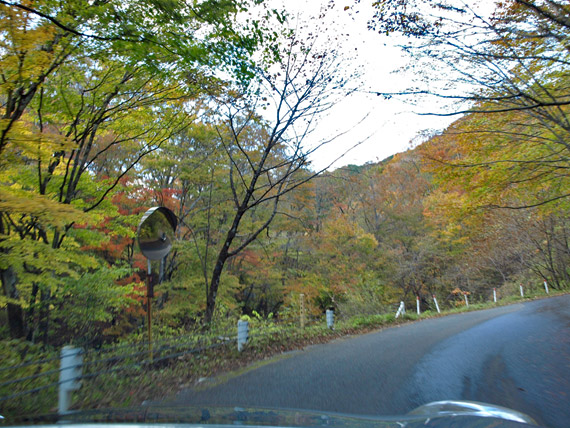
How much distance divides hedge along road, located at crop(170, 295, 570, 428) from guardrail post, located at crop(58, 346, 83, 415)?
1287mm

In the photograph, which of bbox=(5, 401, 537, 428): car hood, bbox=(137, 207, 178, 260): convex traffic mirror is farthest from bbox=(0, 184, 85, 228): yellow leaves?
bbox=(5, 401, 537, 428): car hood

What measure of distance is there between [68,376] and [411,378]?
4.34 m

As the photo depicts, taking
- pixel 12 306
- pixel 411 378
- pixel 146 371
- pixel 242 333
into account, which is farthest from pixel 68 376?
pixel 12 306

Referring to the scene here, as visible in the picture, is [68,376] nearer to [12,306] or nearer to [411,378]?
[411,378]

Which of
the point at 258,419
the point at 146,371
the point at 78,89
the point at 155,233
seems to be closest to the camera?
the point at 258,419

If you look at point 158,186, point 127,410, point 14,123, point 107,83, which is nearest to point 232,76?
point 107,83

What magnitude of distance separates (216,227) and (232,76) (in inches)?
418

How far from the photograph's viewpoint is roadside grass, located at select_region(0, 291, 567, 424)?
14.7 ft

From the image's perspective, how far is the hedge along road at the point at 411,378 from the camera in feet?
13.4

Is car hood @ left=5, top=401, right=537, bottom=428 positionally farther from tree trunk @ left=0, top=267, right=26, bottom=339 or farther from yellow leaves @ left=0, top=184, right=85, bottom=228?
tree trunk @ left=0, top=267, right=26, bottom=339

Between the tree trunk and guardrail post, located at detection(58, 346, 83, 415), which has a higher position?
the tree trunk

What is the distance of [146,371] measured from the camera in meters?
6.14

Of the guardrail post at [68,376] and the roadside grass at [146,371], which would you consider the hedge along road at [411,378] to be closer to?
the roadside grass at [146,371]

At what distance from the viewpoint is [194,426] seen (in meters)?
1.82
